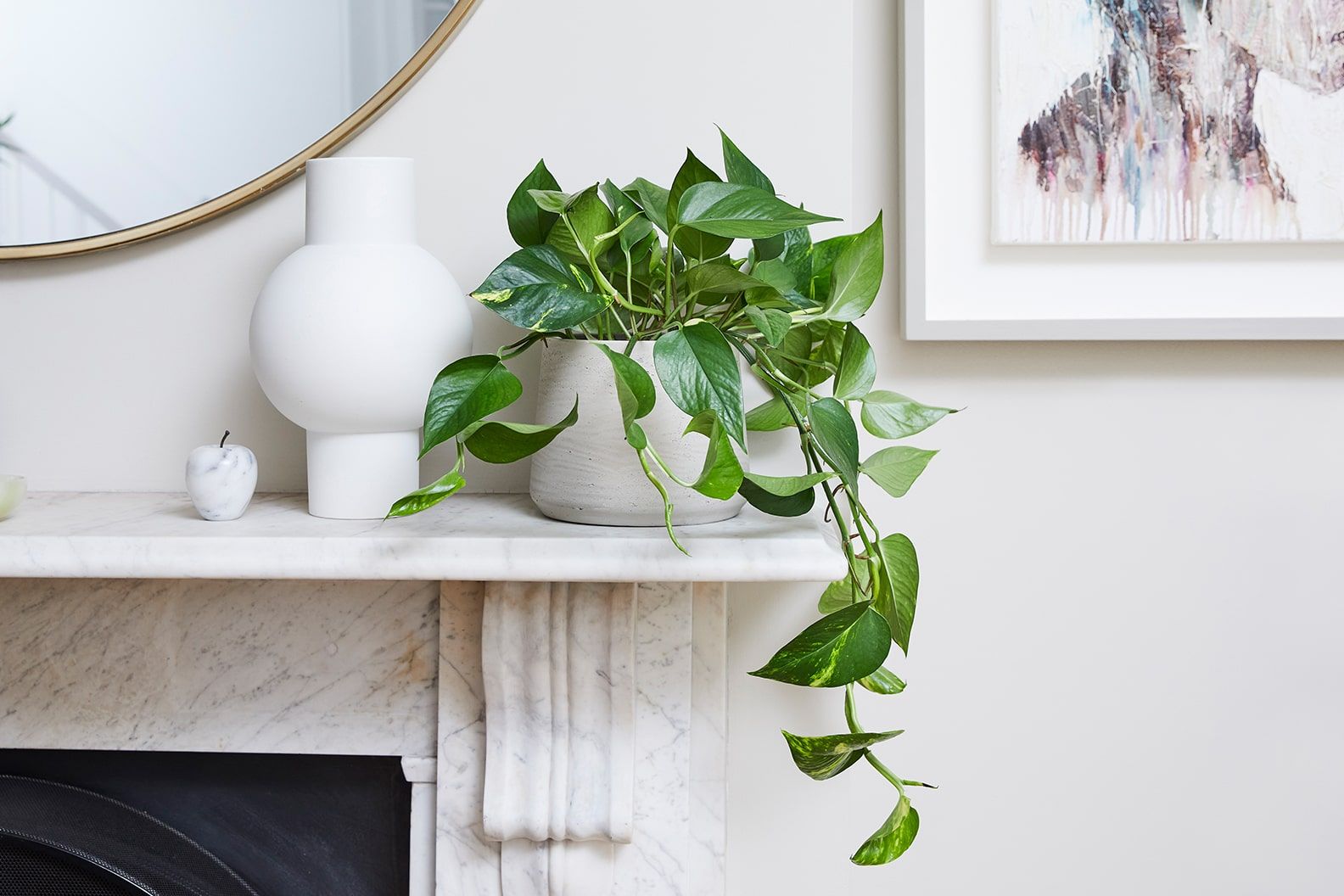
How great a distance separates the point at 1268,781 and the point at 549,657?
2.03 feet

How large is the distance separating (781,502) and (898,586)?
0.31 ft

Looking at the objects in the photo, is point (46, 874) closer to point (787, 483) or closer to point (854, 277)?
point (787, 483)

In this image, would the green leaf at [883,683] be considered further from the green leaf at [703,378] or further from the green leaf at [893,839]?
the green leaf at [703,378]

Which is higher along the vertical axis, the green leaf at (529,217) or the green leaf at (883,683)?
the green leaf at (529,217)

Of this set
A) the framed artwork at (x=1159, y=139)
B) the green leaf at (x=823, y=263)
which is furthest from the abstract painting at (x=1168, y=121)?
the green leaf at (x=823, y=263)

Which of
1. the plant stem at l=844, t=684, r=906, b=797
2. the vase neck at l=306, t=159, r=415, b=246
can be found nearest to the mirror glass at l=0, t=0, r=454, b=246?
the vase neck at l=306, t=159, r=415, b=246

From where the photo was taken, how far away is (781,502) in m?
0.62

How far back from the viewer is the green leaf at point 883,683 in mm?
679

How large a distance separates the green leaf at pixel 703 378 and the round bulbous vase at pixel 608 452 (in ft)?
0.21

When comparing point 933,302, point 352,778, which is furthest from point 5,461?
point 933,302

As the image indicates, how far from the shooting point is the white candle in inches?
25.0

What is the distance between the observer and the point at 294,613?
76cm

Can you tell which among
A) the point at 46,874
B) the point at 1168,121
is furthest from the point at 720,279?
the point at 46,874

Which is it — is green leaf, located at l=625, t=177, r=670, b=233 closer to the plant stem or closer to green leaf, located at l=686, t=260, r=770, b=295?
green leaf, located at l=686, t=260, r=770, b=295
